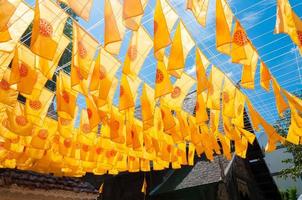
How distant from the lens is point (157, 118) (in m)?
7.14

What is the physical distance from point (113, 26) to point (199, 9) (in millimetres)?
1121

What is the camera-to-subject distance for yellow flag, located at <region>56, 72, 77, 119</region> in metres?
5.27

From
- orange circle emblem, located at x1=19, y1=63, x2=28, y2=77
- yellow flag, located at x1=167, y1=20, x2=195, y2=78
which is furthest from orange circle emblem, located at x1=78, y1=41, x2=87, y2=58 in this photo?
yellow flag, located at x1=167, y1=20, x2=195, y2=78

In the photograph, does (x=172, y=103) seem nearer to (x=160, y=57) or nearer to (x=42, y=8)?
(x=160, y=57)

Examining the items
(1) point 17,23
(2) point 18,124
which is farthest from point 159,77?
Result: (2) point 18,124

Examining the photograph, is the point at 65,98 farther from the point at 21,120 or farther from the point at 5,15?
the point at 5,15

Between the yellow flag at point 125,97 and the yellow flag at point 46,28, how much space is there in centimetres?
147

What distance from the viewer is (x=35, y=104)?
6.19 meters

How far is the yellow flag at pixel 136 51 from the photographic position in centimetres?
473

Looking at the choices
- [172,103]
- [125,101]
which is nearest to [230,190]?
[172,103]

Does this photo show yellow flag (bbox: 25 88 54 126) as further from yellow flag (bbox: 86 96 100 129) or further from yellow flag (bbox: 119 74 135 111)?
yellow flag (bbox: 119 74 135 111)

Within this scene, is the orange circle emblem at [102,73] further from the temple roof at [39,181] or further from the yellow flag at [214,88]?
the temple roof at [39,181]

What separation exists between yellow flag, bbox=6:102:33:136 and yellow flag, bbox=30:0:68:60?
2.59 meters

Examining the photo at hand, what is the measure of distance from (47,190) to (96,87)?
14.8 feet
